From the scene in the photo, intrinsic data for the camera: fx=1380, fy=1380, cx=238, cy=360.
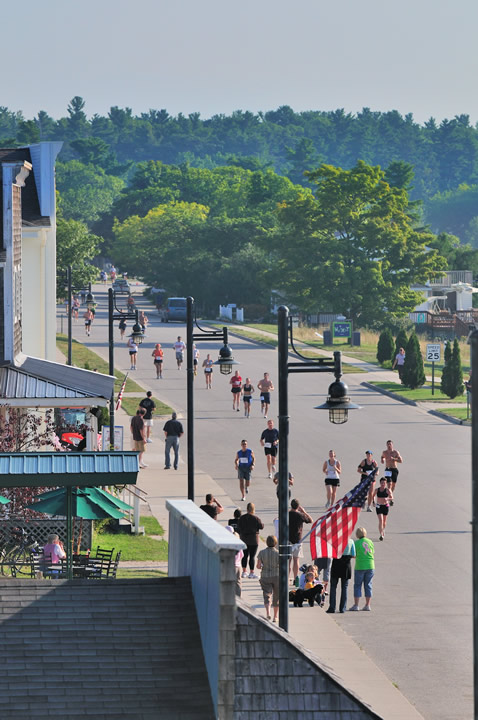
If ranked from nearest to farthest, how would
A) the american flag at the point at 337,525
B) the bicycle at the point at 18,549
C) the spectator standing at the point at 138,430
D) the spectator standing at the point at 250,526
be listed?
the american flag at the point at 337,525, the bicycle at the point at 18,549, the spectator standing at the point at 250,526, the spectator standing at the point at 138,430

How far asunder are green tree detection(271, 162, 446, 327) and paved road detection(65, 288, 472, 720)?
18.8 m

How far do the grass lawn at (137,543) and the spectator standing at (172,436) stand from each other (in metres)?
7.60

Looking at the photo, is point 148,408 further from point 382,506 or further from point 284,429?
point 284,429

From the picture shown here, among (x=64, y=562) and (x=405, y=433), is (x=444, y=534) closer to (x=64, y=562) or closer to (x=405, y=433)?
(x=64, y=562)

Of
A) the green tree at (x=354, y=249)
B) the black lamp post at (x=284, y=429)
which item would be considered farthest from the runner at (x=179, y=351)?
the black lamp post at (x=284, y=429)

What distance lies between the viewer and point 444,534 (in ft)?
92.7

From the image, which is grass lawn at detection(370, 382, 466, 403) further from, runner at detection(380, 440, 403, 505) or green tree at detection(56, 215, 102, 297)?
runner at detection(380, 440, 403, 505)

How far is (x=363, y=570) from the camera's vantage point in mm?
22609

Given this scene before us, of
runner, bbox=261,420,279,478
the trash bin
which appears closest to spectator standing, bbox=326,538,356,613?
runner, bbox=261,420,279,478

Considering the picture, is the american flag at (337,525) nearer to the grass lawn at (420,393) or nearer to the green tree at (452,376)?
the grass lawn at (420,393)

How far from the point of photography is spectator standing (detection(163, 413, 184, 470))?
120 ft

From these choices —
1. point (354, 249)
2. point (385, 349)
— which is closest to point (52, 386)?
point (385, 349)

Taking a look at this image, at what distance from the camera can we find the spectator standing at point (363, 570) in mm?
22516

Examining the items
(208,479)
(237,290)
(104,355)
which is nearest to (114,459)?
(208,479)
